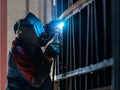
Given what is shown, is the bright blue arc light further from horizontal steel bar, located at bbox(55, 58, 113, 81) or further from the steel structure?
horizontal steel bar, located at bbox(55, 58, 113, 81)

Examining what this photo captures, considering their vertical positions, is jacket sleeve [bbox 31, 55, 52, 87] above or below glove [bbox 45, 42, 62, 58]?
below

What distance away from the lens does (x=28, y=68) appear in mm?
3836

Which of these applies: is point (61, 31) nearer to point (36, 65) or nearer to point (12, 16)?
point (36, 65)

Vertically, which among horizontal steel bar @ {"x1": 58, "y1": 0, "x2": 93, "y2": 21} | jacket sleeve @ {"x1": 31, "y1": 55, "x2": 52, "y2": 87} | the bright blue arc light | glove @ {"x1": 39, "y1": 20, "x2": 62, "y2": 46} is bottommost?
jacket sleeve @ {"x1": 31, "y1": 55, "x2": 52, "y2": 87}

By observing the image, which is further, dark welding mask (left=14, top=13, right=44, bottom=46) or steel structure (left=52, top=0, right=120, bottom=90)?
dark welding mask (left=14, top=13, right=44, bottom=46)

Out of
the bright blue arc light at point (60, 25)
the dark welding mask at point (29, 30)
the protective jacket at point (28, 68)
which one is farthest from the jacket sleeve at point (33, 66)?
the bright blue arc light at point (60, 25)

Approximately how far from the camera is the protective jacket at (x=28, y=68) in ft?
12.6

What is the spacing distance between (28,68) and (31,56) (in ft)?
0.41

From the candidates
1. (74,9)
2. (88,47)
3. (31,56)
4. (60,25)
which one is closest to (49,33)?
(60,25)

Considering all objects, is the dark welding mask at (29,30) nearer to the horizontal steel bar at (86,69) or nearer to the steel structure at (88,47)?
the steel structure at (88,47)

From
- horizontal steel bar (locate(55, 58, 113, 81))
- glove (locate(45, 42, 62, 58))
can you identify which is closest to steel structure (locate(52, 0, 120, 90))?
horizontal steel bar (locate(55, 58, 113, 81))

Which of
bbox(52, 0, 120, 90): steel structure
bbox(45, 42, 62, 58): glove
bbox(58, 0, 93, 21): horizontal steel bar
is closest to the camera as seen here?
bbox(52, 0, 120, 90): steel structure

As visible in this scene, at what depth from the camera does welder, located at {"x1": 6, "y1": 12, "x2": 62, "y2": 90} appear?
3.84 m

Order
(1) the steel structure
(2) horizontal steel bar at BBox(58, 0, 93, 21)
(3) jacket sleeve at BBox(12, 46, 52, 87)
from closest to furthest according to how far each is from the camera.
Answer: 1. (1) the steel structure
2. (2) horizontal steel bar at BBox(58, 0, 93, 21)
3. (3) jacket sleeve at BBox(12, 46, 52, 87)
